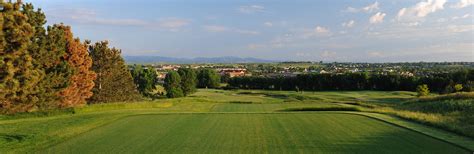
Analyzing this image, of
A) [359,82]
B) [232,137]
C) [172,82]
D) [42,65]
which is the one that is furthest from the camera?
[359,82]

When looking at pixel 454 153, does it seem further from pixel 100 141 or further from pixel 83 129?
pixel 83 129

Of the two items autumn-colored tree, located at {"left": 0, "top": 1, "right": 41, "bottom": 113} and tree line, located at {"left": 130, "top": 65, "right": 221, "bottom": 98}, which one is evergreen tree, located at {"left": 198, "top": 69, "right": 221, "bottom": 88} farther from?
autumn-colored tree, located at {"left": 0, "top": 1, "right": 41, "bottom": 113}

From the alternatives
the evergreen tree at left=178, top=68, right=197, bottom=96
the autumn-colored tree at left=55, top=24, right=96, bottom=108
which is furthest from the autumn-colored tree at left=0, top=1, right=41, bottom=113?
the evergreen tree at left=178, top=68, right=197, bottom=96

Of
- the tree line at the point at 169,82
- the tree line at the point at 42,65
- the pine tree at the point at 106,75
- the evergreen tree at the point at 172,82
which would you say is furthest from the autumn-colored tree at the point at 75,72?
the evergreen tree at the point at 172,82

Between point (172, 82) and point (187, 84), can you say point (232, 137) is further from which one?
point (187, 84)

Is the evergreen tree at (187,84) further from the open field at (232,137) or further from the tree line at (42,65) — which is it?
the open field at (232,137)

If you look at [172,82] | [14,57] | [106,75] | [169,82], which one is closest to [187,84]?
[172,82]
